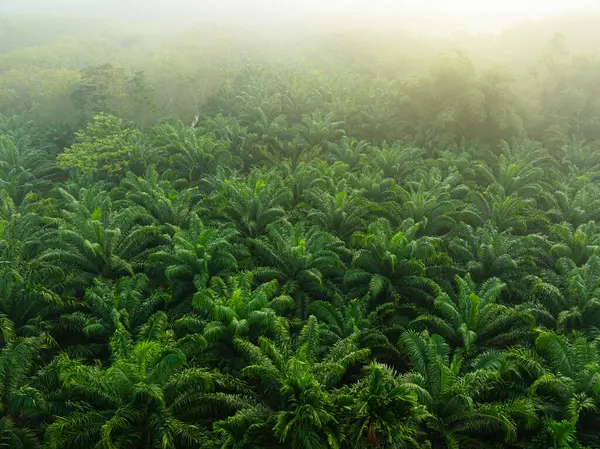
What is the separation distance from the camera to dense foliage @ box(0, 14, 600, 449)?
414 inches

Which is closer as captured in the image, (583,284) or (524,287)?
(583,284)

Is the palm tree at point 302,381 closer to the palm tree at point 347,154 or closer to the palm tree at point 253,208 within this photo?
the palm tree at point 253,208

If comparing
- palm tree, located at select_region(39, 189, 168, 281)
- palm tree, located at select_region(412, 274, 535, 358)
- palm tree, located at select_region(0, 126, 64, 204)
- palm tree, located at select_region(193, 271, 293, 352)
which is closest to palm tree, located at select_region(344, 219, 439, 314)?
palm tree, located at select_region(412, 274, 535, 358)

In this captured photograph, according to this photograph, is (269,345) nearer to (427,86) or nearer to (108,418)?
(108,418)

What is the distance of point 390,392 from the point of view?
376 inches

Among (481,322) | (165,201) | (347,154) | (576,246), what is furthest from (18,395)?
(347,154)

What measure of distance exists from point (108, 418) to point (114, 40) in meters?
89.2

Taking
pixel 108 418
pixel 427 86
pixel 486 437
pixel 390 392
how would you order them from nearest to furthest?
pixel 390 392
pixel 108 418
pixel 486 437
pixel 427 86

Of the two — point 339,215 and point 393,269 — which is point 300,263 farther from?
point 339,215

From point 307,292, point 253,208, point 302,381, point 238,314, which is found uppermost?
point 253,208

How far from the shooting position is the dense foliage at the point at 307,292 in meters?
10.5

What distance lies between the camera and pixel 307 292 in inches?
667

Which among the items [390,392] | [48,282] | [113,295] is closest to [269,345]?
[390,392]

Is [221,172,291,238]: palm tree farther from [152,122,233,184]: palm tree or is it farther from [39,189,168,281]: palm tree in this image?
[152,122,233,184]: palm tree
